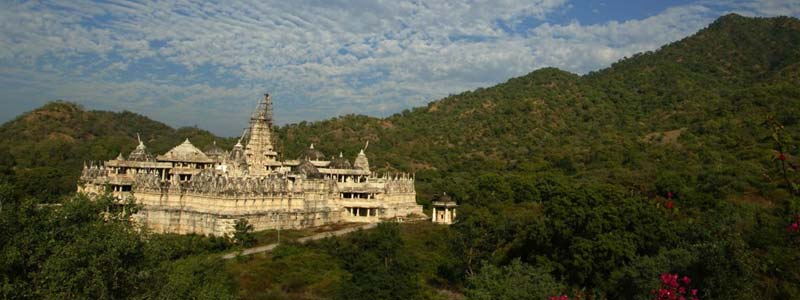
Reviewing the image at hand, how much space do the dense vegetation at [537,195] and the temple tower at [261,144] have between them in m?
12.0

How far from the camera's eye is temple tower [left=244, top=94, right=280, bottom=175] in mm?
48031

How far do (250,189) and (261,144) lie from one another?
30.8 ft

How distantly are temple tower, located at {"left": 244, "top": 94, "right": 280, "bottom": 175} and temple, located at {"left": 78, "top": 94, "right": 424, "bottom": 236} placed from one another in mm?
77

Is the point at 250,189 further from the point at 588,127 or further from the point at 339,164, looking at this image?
the point at 588,127

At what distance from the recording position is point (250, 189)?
40.2 meters

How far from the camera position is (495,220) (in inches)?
1417

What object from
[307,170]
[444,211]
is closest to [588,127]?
[444,211]

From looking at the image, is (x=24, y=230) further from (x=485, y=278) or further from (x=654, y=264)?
(x=654, y=264)

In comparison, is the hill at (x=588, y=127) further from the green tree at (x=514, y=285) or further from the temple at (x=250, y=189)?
the green tree at (x=514, y=285)

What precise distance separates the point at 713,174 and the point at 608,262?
2396cm

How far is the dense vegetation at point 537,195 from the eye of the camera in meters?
19.4

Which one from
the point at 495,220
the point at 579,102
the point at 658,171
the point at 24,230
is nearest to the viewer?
the point at 24,230

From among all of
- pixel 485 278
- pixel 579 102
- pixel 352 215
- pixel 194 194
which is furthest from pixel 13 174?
pixel 579 102

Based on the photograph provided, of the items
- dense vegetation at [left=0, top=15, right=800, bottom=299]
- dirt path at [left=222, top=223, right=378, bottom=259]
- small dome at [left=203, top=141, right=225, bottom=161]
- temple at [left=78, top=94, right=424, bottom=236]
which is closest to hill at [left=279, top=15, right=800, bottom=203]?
dense vegetation at [left=0, top=15, right=800, bottom=299]
